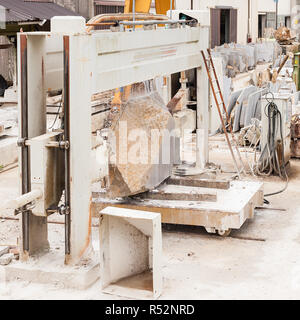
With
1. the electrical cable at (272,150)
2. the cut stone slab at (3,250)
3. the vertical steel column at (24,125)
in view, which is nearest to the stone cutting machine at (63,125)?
the vertical steel column at (24,125)

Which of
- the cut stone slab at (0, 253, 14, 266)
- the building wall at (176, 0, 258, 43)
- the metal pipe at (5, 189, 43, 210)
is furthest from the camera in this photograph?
the building wall at (176, 0, 258, 43)

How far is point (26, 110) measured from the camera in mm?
5656

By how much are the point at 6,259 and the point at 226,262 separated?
2.07m

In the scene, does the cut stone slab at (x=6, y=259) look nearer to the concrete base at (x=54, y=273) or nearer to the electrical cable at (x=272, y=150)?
the concrete base at (x=54, y=273)

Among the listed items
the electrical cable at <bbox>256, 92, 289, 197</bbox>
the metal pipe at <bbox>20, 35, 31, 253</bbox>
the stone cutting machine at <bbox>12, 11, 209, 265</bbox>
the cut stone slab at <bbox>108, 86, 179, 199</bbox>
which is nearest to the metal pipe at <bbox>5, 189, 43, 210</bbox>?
the stone cutting machine at <bbox>12, 11, 209, 265</bbox>

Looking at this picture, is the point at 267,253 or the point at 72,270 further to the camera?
the point at 267,253

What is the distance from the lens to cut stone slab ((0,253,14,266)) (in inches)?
232

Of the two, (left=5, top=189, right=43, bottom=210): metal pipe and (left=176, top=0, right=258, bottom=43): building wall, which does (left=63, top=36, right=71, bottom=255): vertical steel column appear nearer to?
(left=5, top=189, right=43, bottom=210): metal pipe

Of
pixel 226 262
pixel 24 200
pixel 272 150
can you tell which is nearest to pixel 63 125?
pixel 24 200

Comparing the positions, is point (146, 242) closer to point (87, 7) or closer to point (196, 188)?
point (196, 188)

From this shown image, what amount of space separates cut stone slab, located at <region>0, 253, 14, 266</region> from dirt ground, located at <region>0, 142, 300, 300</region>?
0.36 metres

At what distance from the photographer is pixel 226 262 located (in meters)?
6.31

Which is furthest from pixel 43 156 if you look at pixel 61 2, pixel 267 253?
pixel 61 2

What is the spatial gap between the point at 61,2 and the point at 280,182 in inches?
535
